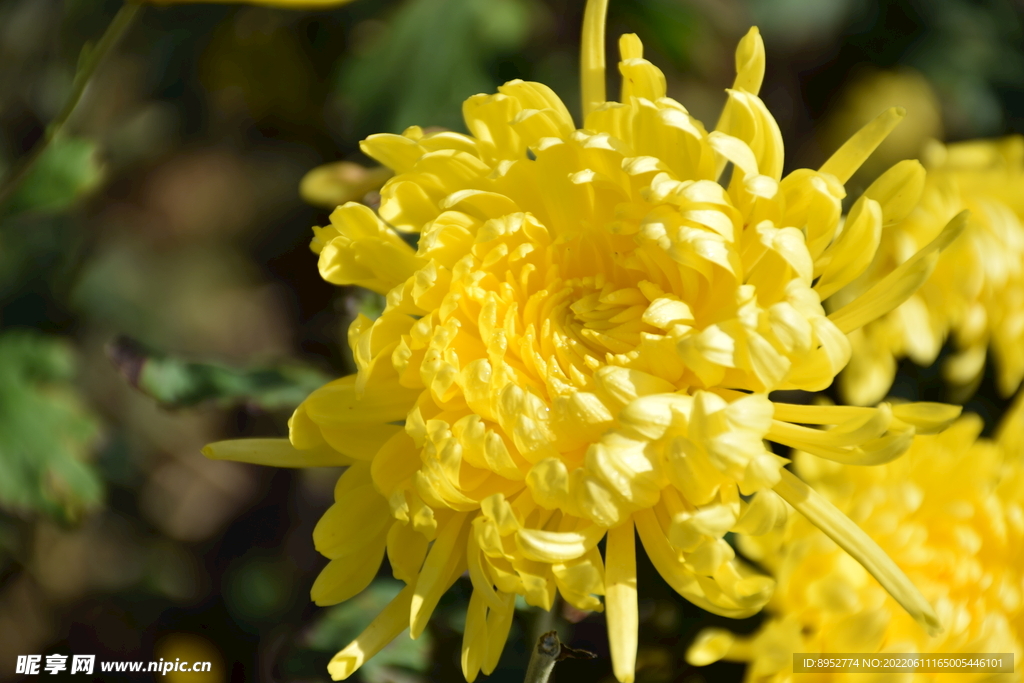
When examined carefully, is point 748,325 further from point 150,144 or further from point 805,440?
point 150,144

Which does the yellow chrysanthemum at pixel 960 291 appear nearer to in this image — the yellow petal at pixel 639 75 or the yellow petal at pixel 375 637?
the yellow petal at pixel 639 75

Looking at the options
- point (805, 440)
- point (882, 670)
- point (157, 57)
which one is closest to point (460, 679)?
point (882, 670)

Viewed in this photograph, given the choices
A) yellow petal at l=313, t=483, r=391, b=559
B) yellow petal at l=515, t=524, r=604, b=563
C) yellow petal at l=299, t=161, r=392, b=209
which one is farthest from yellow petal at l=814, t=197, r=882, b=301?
yellow petal at l=299, t=161, r=392, b=209

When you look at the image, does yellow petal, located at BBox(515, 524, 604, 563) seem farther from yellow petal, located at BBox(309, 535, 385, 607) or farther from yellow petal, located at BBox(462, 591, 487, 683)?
yellow petal, located at BBox(309, 535, 385, 607)

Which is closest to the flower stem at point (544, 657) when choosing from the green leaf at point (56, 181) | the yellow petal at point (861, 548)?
the yellow petal at point (861, 548)

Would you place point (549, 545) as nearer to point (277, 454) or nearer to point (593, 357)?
point (593, 357)
